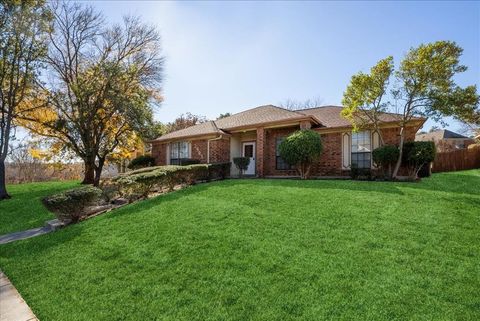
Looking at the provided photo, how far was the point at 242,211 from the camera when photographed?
664 cm

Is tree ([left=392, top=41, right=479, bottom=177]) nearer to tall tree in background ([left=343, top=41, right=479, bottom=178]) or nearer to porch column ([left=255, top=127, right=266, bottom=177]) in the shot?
tall tree in background ([left=343, top=41, right=479, bottom=178])

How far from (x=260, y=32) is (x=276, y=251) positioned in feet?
29.0

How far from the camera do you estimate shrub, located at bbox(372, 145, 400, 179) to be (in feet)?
35.7

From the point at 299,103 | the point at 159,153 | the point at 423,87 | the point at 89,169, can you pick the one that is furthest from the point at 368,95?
the point at 299,103

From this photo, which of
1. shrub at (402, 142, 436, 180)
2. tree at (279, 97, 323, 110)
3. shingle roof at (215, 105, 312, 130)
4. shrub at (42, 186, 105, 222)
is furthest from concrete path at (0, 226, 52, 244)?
tree at (279, 97, 323, 110)

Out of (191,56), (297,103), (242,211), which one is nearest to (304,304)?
(242,211)

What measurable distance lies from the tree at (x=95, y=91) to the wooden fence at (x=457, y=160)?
20.0 meters

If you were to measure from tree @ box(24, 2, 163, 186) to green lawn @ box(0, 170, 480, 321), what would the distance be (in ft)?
33.3

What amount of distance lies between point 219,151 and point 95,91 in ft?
26.3

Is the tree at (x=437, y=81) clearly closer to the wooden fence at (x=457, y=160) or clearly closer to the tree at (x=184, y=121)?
the wooden fence at (x=457, y=160)

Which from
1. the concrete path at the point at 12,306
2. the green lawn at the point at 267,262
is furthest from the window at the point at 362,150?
the concrete path at the point at 12,306

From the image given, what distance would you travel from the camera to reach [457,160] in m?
18.7

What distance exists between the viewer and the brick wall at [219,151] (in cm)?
1573

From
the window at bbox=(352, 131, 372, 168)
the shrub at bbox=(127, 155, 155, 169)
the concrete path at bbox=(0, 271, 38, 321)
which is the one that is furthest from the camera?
the shrub at bbox=(127, 155, 155, 169)
